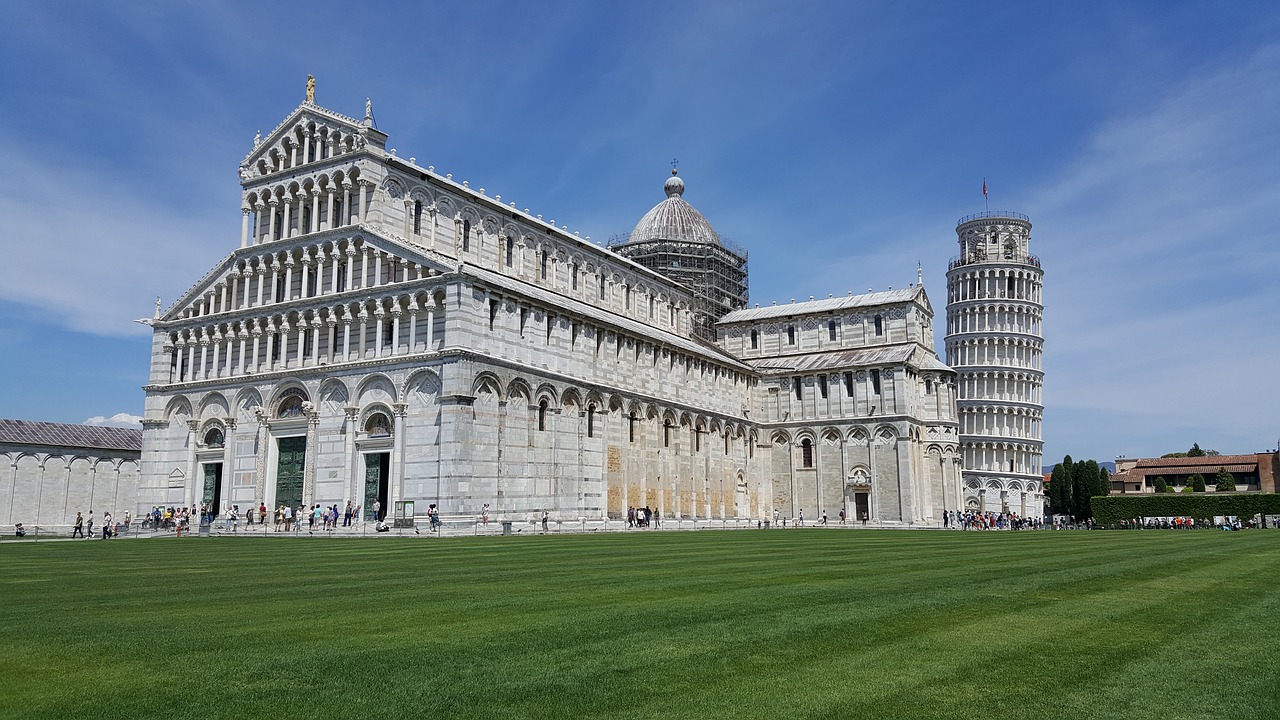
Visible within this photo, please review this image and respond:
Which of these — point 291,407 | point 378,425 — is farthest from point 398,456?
point 291,407

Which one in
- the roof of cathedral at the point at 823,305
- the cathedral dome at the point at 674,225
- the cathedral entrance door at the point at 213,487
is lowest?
the cathedral entrance door at the point at 213,487

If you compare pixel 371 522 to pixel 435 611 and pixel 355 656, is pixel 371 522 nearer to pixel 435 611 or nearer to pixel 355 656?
pixel 435 611

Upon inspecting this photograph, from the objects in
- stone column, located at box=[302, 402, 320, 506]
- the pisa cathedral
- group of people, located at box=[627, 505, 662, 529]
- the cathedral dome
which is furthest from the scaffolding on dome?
stone column, located at box=[302, 402, 320, 506]

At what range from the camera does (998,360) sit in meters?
103

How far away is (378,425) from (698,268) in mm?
45651

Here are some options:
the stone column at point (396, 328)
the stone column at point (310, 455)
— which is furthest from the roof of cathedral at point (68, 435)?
the stone column at point (396, 328)

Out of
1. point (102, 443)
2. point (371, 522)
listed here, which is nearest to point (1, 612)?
point (371, 522)

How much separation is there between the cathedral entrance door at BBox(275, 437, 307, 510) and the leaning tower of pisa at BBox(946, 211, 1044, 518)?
7441cm

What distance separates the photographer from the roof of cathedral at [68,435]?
58.1 m

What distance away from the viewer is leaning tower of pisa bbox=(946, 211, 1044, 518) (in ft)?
329

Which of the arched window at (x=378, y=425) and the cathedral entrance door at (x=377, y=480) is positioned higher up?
the arched window at (x=378, y=425)

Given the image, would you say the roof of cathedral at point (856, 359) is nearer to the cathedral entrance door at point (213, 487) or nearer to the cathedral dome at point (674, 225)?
the cathedral dome at point (674, 225)

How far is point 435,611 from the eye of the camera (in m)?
11.9

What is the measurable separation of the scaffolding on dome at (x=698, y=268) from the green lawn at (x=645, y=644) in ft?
225
